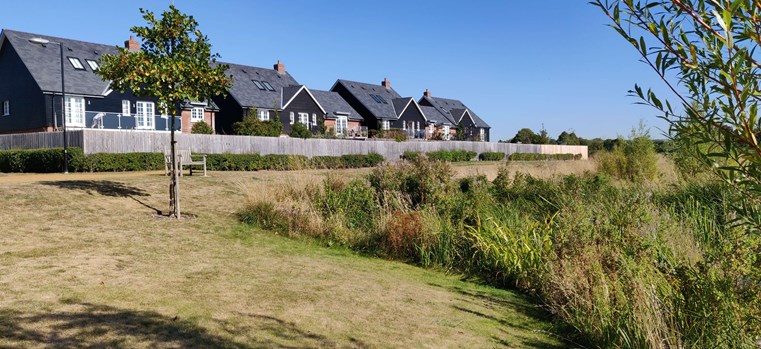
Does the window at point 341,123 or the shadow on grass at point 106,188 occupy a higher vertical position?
the window at point 341,123

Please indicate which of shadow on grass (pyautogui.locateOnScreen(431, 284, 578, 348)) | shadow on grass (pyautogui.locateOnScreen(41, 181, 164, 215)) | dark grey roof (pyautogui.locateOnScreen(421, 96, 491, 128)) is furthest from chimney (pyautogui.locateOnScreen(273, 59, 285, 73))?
shadow on grass (pyautogui.locateOnScreen(431, 284, 578, 348))

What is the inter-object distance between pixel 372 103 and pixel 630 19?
5839 centimetres

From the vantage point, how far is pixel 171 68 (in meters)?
11.3

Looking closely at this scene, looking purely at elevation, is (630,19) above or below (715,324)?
above

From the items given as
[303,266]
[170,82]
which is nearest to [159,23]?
[170,82]

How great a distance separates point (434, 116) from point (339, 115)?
1734cm

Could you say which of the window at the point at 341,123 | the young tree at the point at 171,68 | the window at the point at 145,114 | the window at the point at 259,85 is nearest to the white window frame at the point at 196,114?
the window at the point at 145,114

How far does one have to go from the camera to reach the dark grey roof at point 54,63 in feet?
108

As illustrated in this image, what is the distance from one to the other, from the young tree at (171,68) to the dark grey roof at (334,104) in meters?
41.5

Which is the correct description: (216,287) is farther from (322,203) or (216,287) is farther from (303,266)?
(322,203)

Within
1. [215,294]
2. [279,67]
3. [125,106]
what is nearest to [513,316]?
[215,294]

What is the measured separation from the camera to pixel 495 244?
827 centimetres

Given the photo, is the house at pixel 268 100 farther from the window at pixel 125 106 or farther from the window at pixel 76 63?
the window at pixel 76 63

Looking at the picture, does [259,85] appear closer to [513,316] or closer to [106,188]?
[106,188]
